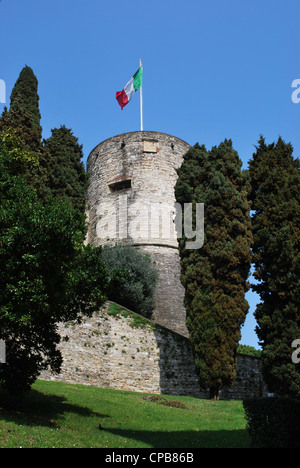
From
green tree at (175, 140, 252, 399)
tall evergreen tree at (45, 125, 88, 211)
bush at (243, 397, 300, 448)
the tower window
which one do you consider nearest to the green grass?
bush at (243, 397, 300, 448)

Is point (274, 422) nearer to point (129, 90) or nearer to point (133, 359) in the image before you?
point (133, 359)

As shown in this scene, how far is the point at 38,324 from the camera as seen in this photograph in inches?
388

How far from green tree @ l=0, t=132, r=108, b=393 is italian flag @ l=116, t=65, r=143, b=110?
20680 millimetres

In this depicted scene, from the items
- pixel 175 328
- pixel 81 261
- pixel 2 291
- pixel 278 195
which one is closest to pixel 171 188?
pixel 175 328

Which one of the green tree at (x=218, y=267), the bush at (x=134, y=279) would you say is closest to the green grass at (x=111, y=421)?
the green tree at (x=218, y=267)

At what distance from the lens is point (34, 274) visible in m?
8.85

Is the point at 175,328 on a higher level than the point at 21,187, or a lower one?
lower

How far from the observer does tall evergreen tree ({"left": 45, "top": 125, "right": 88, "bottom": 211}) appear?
2048 centimetres

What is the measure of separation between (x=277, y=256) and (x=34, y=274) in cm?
978

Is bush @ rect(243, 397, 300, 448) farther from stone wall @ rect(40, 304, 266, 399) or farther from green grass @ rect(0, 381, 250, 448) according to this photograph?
stone wall @ rect(40, 304, 266, 399)

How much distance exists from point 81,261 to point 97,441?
13.0 ft

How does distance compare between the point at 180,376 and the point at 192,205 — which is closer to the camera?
the point at 180,376

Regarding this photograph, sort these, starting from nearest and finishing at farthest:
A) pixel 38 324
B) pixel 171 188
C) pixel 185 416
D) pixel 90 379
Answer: pixel 38 324 < pixel 185 416 < pixel 90 379 < pixel 171 188

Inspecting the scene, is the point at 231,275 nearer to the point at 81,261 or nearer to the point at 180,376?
the point at 180,376
